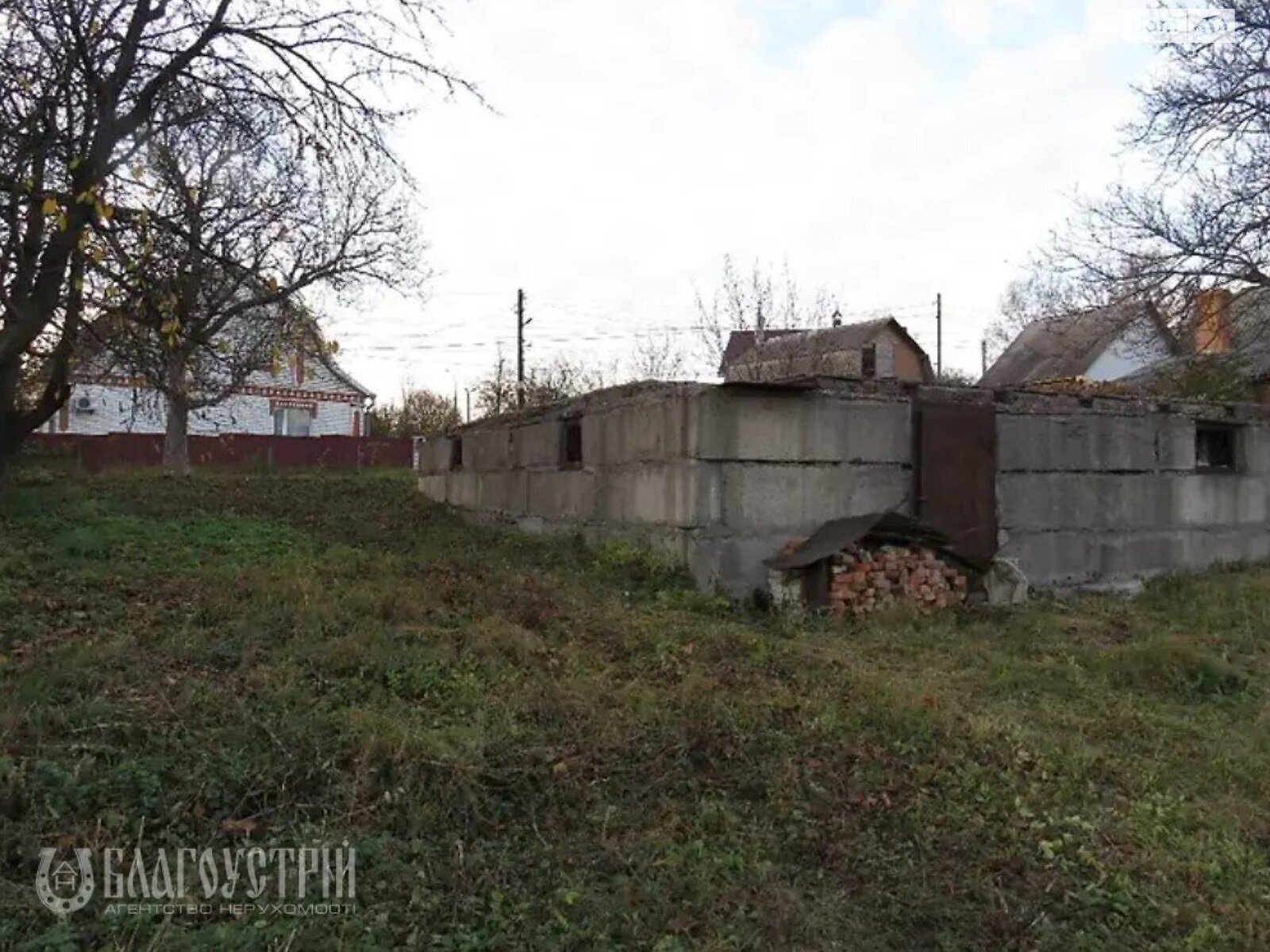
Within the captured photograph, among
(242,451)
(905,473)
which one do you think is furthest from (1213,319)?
(242,451)

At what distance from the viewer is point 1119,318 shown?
1521 cm

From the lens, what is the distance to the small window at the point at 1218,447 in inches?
431

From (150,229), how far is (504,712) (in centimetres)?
417

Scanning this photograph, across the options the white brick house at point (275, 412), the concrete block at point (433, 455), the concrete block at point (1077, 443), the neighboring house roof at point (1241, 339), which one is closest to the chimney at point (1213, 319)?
the neighboring house roof at point (1241, 339)

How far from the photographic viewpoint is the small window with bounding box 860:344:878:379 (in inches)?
984

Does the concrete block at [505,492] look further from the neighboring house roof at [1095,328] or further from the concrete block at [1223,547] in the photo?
the concrete block at [1223,547]

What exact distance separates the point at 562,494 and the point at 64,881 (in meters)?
7.53

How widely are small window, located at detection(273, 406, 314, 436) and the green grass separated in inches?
1040

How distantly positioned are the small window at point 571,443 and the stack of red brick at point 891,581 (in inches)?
145

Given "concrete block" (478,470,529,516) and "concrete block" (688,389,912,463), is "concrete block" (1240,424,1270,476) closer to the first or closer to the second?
"concrete block" (688,389,912,463)

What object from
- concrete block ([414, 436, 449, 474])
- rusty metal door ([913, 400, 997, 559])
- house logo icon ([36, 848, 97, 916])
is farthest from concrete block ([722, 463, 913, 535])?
concrete block ([414, 436, 449, 474])

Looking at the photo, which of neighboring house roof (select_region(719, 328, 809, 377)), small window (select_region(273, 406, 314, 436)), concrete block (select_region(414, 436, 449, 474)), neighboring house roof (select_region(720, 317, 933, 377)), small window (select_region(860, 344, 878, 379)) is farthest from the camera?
small window (select_region(273, 406, 314, 436))

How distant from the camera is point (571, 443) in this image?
34.0ft

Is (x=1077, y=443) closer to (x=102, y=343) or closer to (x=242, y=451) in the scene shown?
(x=102, y=343)
